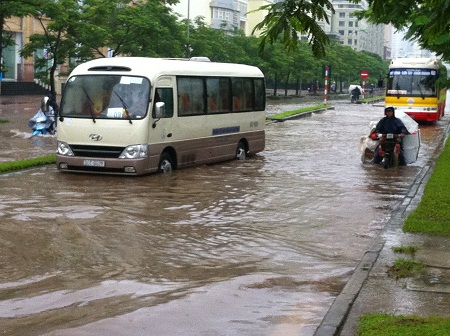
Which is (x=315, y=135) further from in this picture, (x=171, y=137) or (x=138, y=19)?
(x=171, y=137)

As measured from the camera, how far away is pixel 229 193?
53.6 ft

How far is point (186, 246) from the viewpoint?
11086 mm

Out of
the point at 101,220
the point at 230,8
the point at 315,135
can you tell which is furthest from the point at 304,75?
the point at 101,220

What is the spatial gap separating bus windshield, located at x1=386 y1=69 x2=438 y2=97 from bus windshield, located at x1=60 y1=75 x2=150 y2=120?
24.7 m

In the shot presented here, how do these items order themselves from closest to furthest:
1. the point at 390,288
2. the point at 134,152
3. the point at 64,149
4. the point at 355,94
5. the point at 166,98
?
the point at 390,288, the point at 134,152, the point at 64,149, the point at 166,98, the point at 355,94

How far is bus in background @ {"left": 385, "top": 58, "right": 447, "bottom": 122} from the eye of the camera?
40.5 meters

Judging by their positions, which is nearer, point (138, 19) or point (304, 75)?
point (138, 19)

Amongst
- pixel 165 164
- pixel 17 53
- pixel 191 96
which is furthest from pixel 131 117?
pixel 17 53

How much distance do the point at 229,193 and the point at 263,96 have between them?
8.22m

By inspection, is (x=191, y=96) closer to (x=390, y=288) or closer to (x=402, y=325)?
(x=390, y=288)

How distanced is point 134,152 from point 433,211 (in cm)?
662

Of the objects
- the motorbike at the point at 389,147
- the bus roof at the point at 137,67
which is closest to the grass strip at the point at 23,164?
the bus roof at the point at 137,67

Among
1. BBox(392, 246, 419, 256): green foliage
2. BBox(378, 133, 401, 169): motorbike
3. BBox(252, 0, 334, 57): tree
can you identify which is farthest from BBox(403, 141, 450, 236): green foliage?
BBox(252, 0, 334, 57): tree

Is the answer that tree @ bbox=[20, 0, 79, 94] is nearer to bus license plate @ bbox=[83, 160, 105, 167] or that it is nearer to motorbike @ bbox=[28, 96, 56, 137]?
motorbike @ bbox=[28, 96, 56, 137]
